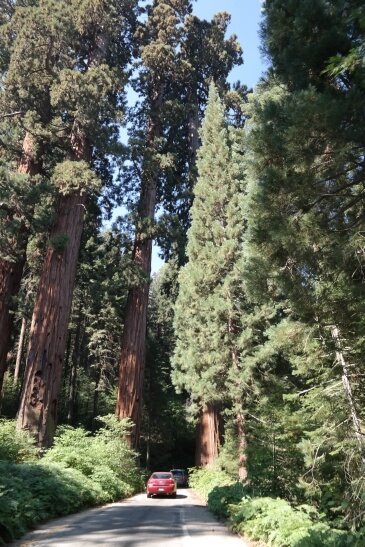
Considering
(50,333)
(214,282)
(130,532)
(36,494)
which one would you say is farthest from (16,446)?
(214,282)

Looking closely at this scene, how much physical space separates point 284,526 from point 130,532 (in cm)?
277

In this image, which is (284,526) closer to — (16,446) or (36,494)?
(36,494)

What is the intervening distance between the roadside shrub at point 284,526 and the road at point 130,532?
1.05 feet

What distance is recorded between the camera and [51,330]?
1303 centimetres

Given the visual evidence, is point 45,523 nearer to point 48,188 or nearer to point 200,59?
point 48,188

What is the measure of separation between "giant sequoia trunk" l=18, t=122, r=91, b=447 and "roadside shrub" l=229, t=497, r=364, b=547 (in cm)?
641

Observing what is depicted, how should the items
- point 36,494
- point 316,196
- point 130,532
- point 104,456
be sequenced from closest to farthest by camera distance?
1. point 316,196
2. point 130,532
3. point 36,494
4. point 104,456

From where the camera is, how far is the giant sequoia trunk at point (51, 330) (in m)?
12.2

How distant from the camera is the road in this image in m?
6.08

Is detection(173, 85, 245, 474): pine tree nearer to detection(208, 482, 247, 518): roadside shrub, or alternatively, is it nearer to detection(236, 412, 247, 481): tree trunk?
detection(236, 412, 247, 481): tree trunk

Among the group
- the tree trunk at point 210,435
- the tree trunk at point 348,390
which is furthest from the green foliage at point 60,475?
the tree trunk at point 348,390

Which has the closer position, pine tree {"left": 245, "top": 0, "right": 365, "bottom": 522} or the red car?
pine tree {"left": 245, "top": 0, "right": 365, "bottom": 522}

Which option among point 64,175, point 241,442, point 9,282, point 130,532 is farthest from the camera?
point 9,282

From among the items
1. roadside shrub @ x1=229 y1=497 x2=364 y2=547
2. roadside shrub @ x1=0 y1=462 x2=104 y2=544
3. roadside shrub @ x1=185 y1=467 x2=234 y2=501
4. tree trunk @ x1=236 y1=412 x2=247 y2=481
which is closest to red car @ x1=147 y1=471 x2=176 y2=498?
roadside shrub @ x1=185 y1=467 x2=234 y2=501
